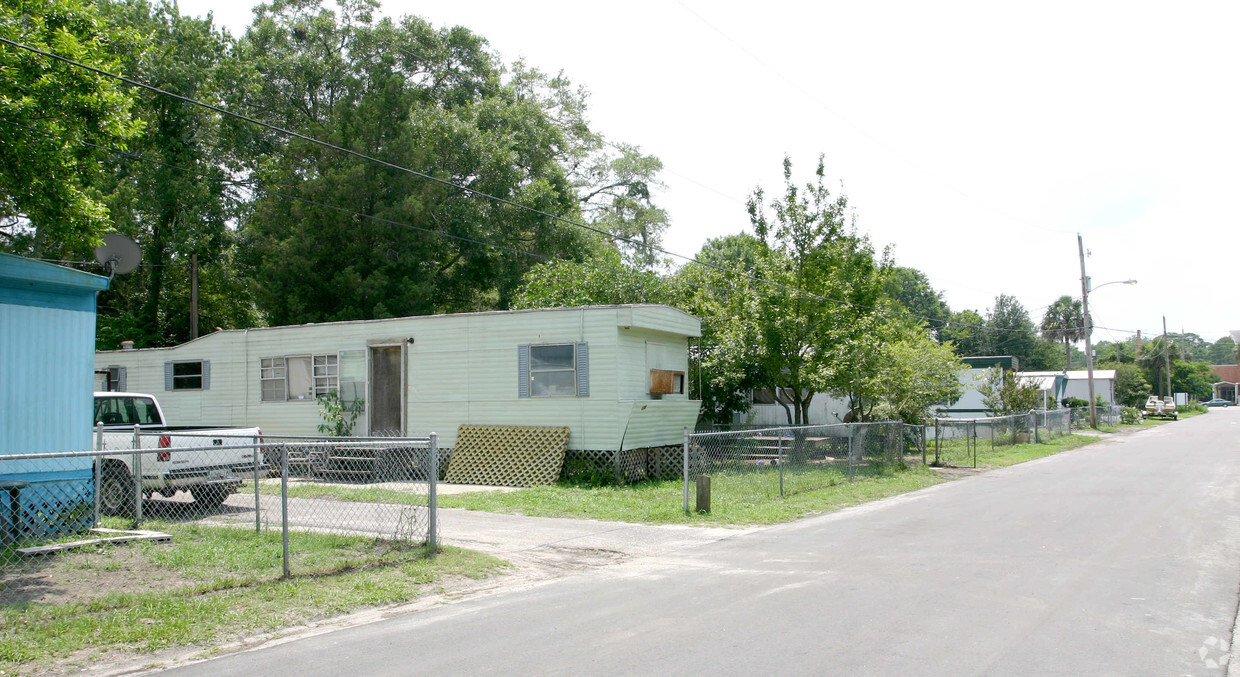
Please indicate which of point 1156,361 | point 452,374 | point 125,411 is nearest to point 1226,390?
point 1156,361

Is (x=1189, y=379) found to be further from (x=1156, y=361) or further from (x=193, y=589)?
(x=193, y=589)

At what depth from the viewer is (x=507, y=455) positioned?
18406 millimetres

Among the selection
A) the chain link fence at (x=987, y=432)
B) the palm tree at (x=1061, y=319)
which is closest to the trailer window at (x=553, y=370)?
the chain link fence at (x=987, y=432)

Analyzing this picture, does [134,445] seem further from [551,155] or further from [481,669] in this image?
[551,155]

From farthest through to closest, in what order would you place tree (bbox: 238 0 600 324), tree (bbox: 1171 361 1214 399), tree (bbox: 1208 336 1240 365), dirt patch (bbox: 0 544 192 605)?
tree (bbox: 1208 336 1240 365)
tree (bbox: 1171 361 1214 399)
tree (bbox: 238 0 600 324)
dirt patch (bbox: 0 544 192 605)

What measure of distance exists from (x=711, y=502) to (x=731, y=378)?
933 centimetres

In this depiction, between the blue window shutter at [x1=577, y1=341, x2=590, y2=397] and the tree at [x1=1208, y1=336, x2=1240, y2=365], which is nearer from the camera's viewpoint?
the blue window shutter at [x1=577, y1=341, x2=590, y2=397]

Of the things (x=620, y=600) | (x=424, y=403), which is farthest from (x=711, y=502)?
(x=424, y=403)

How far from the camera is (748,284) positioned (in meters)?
24.3

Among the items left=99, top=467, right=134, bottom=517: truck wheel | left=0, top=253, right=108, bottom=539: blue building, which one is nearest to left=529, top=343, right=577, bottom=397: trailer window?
left=99, top=467, right=134, bottom=517: truck wheel

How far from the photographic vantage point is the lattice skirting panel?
17.8 metres

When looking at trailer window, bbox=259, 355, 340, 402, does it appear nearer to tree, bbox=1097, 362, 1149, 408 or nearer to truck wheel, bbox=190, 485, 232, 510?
truck wheel, bbox=190, 485, 232, 510

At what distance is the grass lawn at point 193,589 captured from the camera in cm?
644

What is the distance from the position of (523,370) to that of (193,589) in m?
11.1
